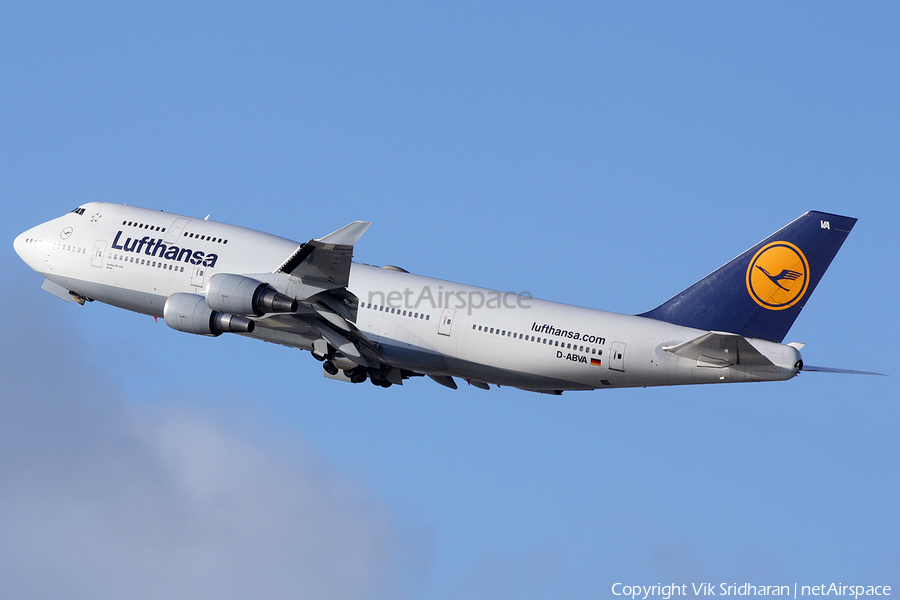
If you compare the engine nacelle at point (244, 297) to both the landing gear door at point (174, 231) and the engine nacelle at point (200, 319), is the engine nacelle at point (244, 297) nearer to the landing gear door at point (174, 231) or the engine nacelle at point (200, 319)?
the engine nacelle at point (200, 319)


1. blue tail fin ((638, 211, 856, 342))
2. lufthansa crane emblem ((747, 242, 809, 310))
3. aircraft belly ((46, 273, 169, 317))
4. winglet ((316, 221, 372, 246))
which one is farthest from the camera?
aircraft belly ((46, 273, 169, 317))

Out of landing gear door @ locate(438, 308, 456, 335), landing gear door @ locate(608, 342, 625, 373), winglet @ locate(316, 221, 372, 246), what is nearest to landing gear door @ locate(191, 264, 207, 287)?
winglet @ locate(316, 221, 372, 246)

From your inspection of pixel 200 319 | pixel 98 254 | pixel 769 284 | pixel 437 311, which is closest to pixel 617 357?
pixel 769 284

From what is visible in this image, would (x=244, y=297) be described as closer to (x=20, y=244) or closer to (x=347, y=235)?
(x=347, y=235)

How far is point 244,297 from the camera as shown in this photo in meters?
34.5

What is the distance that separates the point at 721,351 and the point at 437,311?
9941 millimetres

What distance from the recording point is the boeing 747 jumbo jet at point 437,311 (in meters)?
34.5

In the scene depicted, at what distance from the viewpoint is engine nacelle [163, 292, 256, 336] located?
118 ft

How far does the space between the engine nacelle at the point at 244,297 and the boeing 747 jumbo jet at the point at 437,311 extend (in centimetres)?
5

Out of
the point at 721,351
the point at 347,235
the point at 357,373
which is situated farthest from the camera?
the point at 357,373

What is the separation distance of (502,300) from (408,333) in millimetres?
3534

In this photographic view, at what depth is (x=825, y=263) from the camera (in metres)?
34.7

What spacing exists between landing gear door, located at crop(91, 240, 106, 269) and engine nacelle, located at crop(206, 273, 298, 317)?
8.25m

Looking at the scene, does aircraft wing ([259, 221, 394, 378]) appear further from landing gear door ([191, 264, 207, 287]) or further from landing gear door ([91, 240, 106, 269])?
landing gear door ([91, 240, 106, 269])
